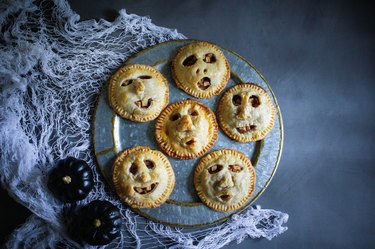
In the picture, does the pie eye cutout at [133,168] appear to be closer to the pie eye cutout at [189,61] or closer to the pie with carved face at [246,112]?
the pie with carved face at [246,112]

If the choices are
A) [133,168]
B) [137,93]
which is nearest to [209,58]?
[137,93]

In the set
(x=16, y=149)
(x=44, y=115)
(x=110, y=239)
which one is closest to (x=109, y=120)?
(x=44, y=115)

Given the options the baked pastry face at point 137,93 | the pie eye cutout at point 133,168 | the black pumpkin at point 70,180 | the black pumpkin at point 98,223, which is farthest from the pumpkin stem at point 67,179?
the baked pastry face at point 137,93

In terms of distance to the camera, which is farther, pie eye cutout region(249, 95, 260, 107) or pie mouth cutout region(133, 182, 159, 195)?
pie eye cutout region(249, 95, 260, 107)

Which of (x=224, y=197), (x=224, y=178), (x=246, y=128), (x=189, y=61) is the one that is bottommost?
(x=224, y=197)

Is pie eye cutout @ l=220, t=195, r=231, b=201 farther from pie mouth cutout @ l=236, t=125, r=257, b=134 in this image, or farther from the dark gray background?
pie mouth cutout @ l=236, t=125, r=257, b=134

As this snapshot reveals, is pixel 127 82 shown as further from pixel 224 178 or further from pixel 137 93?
pixel 224 178

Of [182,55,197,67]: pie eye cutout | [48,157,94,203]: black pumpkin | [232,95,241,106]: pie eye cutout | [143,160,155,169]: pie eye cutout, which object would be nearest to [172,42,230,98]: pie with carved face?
[182,55,197,67]: pie eye cutout
